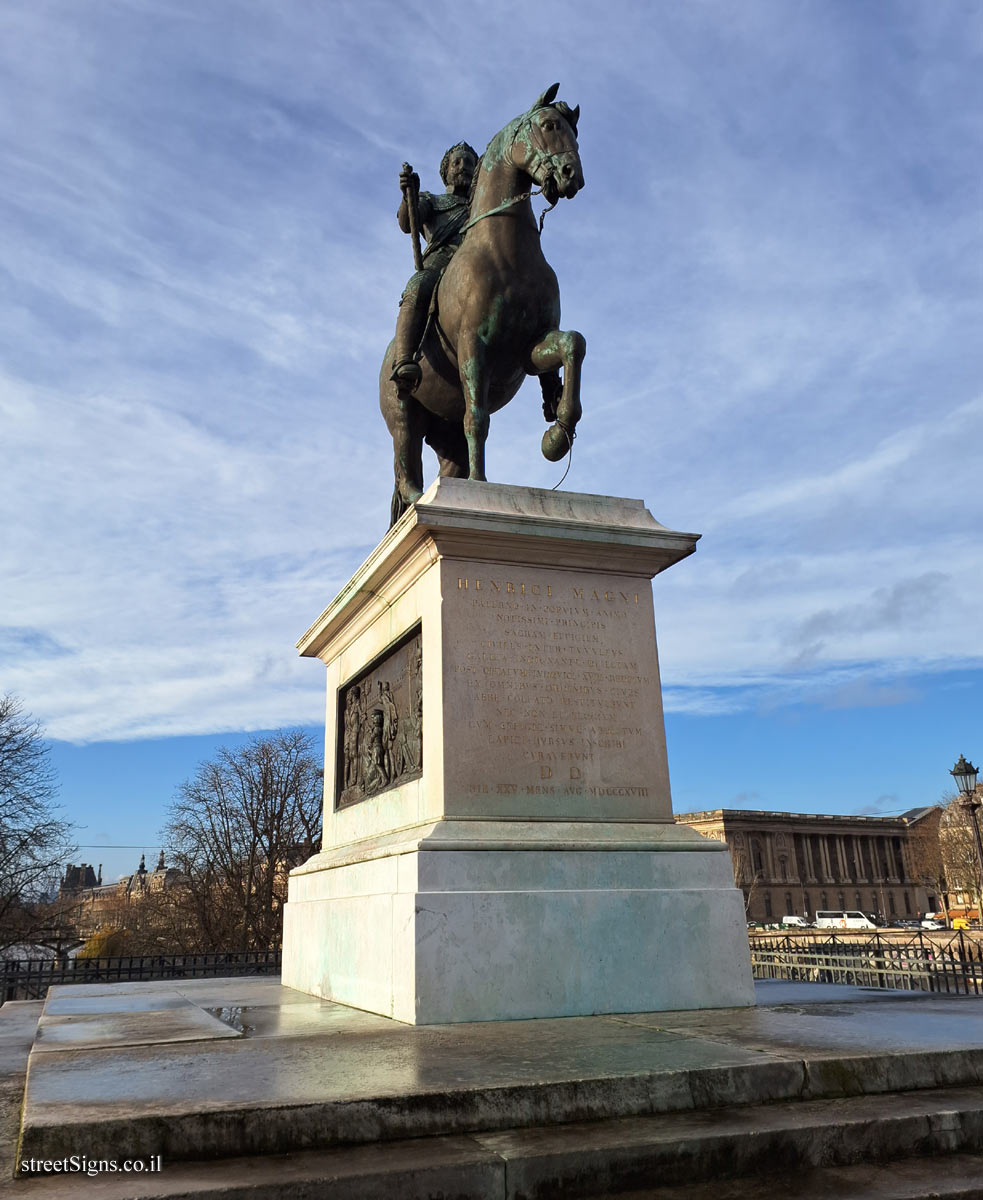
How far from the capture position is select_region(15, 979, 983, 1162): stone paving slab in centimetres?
315

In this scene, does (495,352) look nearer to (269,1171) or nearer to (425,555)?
(425,555)

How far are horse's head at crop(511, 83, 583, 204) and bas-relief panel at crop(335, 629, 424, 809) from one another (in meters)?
3.44

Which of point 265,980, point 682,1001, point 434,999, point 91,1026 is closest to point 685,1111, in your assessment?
point 434,999

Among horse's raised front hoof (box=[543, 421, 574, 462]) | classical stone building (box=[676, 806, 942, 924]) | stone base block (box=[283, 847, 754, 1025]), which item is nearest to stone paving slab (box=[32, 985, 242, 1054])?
stone base block (box=[283, 847, 754, 1025])

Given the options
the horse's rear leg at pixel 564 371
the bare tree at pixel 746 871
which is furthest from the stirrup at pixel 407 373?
the bare tree at pixel 746 871

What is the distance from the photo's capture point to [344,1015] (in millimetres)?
6199

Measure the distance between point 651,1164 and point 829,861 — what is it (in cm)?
13538

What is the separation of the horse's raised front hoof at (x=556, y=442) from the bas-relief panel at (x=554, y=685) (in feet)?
4.44

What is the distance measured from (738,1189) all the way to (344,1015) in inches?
139

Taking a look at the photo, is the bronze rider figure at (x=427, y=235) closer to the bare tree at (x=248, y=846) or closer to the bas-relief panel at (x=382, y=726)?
the bas-relief panel at (x=382, y=726)

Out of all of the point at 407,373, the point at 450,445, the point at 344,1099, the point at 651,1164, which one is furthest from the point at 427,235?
the point at 651,1164

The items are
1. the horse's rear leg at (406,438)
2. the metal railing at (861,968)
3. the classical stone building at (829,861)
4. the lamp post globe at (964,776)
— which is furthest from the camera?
the classical stone building at (829,861)

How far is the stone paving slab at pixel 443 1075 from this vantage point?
124 inches

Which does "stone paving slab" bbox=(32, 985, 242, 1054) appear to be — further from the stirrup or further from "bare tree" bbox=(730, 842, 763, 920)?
"bare tree" bbox=(730, 842, 763, 920)
